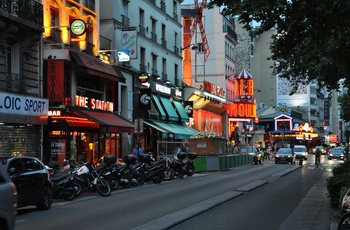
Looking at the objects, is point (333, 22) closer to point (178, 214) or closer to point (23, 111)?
point (178, 214)

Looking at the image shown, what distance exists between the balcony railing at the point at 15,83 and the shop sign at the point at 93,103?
14.2 ft

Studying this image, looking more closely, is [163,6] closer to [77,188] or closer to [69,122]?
[69,122]

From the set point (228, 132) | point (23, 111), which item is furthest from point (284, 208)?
point (228, 132)

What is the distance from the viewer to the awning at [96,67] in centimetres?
2525

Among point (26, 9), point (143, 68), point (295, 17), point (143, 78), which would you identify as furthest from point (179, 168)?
point (295, 17)

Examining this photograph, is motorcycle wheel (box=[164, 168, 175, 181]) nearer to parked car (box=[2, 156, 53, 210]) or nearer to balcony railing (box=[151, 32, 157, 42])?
parked car (box=[2, 156, 53, 210])

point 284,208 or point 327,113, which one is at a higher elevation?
point 327,113

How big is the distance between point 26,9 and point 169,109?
20.1m

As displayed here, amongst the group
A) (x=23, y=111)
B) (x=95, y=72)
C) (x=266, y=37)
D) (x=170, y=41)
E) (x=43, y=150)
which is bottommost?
(x=43, y=150)

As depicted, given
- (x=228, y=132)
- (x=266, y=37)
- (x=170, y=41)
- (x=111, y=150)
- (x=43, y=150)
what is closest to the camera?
(x=43, y=150)

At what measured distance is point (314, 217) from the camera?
11914 millimetres

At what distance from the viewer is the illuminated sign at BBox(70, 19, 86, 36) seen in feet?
82.2

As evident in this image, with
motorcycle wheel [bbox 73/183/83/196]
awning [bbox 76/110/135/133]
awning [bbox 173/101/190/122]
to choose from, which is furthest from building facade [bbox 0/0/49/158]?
awning [bbox 173/101/190/122]

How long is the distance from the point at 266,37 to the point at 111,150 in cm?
8206
